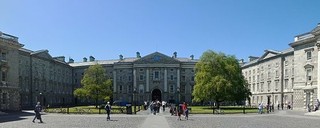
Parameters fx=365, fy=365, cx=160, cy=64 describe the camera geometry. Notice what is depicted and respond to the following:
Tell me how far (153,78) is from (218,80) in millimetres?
45142

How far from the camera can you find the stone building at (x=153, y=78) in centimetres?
10619

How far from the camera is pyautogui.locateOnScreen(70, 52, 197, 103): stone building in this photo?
348ft

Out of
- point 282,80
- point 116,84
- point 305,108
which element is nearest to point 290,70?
point 282,80

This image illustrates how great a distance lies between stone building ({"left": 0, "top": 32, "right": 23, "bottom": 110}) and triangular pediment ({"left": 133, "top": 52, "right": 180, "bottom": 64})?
54.7 meters

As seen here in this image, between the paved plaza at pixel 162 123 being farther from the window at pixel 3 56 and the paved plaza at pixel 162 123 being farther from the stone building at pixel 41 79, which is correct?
the stone building at pixel 41 79

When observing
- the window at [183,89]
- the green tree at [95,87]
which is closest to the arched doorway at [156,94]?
the window at [183,89]

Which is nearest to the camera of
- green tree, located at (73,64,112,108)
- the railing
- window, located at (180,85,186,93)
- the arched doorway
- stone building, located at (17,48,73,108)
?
the railing

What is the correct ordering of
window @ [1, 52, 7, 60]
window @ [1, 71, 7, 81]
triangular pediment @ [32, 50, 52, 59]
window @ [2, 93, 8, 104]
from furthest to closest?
triangular pediment @ [32, 50, 52, 59]
window @ [1, 52, 7, 60]
window @ [1, 71, 7, 81]
window @ [2, 93, 8, 104]

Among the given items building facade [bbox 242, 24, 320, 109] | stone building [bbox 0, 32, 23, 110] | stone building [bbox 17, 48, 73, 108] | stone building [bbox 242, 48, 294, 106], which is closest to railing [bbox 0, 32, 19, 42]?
stone building [bbox 0, 32, 23, 110]

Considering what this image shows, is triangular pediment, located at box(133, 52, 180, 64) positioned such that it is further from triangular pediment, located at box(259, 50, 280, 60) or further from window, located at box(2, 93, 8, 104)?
window, located at box(2, 93, 8, 104)

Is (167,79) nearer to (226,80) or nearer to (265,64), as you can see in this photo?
(265,64)

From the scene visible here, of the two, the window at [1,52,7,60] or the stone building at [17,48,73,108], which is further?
the stone building at [17,48,73,108]

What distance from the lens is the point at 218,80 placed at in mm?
62875

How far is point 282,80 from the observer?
243 feet
